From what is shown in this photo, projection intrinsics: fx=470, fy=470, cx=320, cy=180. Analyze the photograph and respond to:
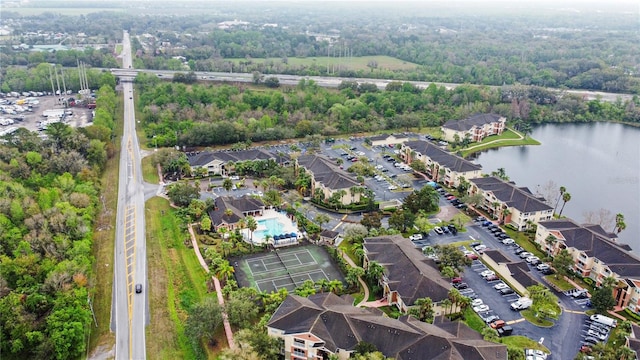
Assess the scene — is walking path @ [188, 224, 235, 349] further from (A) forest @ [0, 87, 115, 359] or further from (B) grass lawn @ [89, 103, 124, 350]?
(A) forest @ [0, 87, 115, 359]

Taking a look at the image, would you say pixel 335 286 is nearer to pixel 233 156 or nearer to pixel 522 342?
pixel 522 342

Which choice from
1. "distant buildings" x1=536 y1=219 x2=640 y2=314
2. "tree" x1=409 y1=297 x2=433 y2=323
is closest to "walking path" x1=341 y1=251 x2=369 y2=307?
"tree" x1=409 y1=297 x2=433 y2=323

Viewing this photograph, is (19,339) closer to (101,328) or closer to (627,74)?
(101,328)

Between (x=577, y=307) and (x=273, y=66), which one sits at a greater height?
(x=273, y=66)

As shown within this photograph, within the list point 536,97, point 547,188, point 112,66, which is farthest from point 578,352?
point 112,66

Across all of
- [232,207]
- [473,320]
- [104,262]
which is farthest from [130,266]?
[473,320]

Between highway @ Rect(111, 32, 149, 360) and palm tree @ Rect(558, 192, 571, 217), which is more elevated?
palm tree @ Rect(558, 192, 571, 217)
